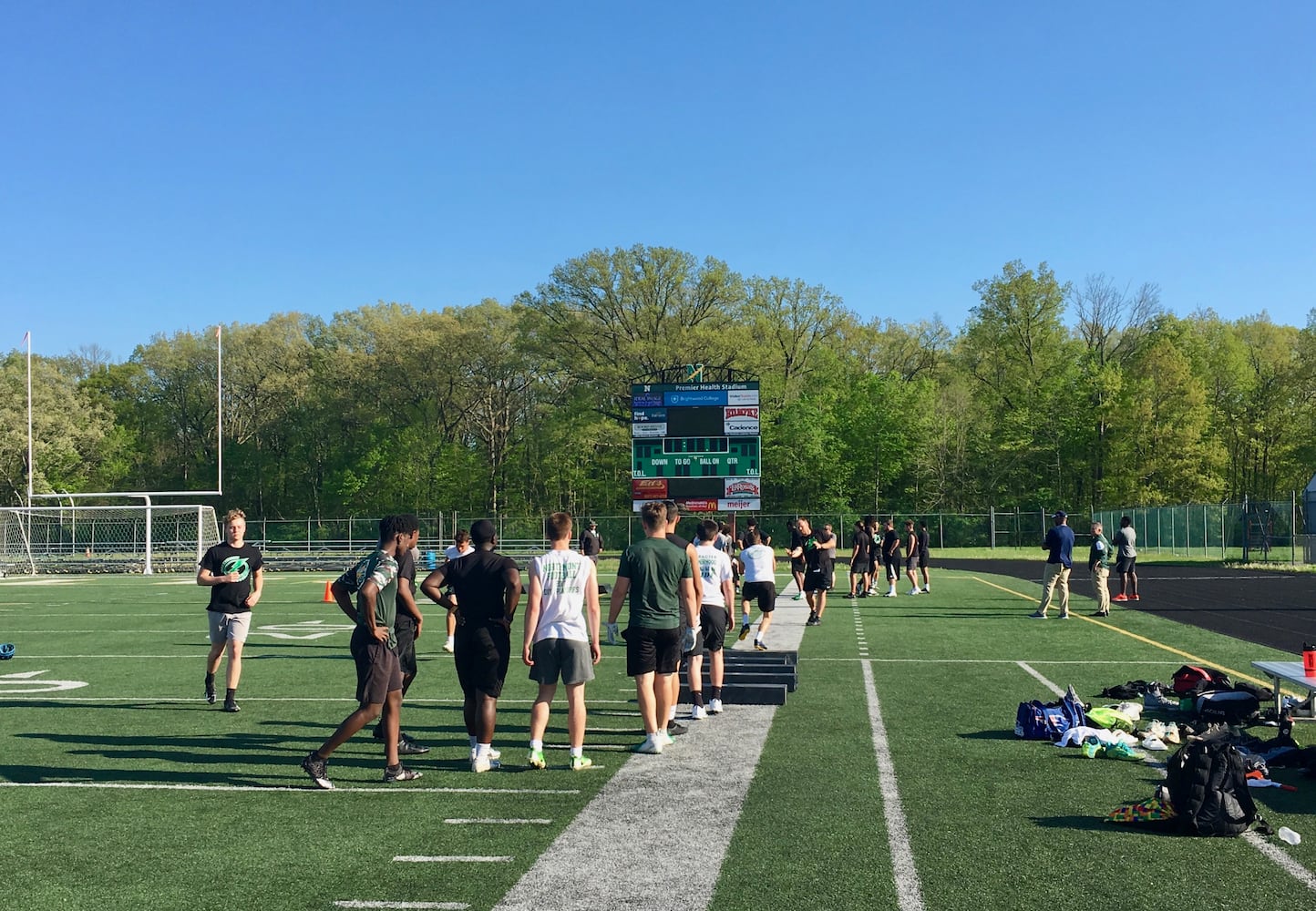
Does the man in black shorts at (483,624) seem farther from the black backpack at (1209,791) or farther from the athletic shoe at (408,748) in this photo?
the black backpack at (1209,791)

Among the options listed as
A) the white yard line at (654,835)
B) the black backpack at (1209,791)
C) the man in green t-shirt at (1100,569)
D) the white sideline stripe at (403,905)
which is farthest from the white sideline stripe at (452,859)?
the man in green t-shirt at (1100,569)

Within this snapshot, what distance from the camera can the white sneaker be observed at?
8242 mm

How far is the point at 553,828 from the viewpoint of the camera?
671cm

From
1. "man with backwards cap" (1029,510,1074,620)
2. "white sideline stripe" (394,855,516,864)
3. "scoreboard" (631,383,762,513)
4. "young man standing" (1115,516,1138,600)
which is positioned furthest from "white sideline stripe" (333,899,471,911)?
"scoreboard" (631,383,762,513)

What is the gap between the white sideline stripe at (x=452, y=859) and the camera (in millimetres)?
6039

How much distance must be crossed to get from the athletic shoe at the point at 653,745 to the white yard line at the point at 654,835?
9 centimetres

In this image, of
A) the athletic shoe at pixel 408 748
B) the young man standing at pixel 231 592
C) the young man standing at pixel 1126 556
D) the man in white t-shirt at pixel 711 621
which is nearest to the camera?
the athletic shoe at pixel 408 748

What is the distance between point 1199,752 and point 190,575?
4110 cm

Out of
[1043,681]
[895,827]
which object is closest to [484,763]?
[895,827]

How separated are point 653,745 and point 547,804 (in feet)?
5.56

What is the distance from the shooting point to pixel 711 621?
35.5 feet

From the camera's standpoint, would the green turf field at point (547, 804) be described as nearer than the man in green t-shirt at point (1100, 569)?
Yes

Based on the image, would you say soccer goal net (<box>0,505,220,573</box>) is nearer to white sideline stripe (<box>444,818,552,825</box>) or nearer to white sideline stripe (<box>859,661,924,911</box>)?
white sideline stripe (<box>859,661,924,911</box>)

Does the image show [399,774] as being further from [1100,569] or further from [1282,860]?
[1100,569]
